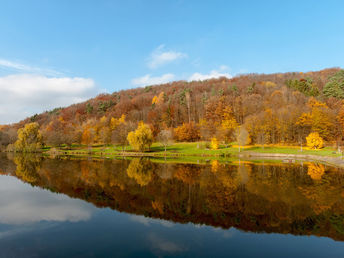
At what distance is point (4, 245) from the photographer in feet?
39.0

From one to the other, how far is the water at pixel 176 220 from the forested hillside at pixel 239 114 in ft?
152

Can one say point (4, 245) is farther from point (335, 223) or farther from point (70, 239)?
point (335, 223)

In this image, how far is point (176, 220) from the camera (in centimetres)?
1490

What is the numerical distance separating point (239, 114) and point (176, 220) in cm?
7911

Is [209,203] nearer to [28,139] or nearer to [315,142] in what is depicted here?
[315,142]

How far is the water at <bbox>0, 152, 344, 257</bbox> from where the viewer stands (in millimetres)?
11336

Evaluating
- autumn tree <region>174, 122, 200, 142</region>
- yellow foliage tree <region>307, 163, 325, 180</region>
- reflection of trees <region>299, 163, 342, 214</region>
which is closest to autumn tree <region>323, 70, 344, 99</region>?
autumn tree <region>174, 122, 200, 142</region>

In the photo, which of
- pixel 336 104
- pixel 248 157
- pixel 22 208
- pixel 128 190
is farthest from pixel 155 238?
pixel 336 104

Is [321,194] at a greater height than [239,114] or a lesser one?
lesser

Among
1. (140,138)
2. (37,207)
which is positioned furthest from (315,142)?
(37,207)

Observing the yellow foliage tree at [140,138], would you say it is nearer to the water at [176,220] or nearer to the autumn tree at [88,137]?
the autumn tree at [88,137]

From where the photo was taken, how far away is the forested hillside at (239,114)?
221 ft

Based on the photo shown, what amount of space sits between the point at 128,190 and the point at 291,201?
14.2m

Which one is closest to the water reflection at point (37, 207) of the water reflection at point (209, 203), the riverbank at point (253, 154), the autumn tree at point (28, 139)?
the water reflection at point (209, 203)
